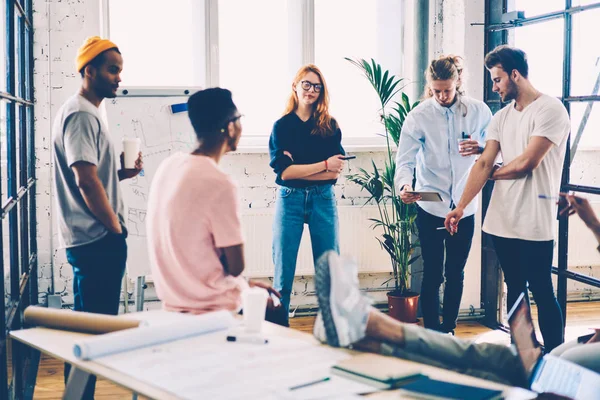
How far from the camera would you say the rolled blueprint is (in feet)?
6.33

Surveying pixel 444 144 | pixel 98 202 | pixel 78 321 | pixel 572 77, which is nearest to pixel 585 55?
pixel 572 77

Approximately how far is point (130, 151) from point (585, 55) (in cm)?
237

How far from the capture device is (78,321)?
196 centimetres

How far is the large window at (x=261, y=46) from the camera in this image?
4.70 m

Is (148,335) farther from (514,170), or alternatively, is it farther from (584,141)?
(584,141)

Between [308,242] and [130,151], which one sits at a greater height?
[130,151]

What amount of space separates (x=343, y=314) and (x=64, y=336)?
763 millimetres

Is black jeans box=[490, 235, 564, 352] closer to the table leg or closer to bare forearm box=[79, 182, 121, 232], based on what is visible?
bare forearm box=[79, 182, 121, 232]

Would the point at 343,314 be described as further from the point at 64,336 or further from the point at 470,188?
the point at 470,188

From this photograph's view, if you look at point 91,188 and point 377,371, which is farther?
point 91,188

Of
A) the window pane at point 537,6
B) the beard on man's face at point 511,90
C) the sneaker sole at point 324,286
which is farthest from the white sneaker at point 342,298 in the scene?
the window pane at point 537,6

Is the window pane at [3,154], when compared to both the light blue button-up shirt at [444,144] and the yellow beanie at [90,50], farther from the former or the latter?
the light blue button-up shirt at [444,144]

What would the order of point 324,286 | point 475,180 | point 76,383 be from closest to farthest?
point 324,286 < point 76,383 < point 475,180

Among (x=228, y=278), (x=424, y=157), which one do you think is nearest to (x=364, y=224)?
(x=424, y=157)
